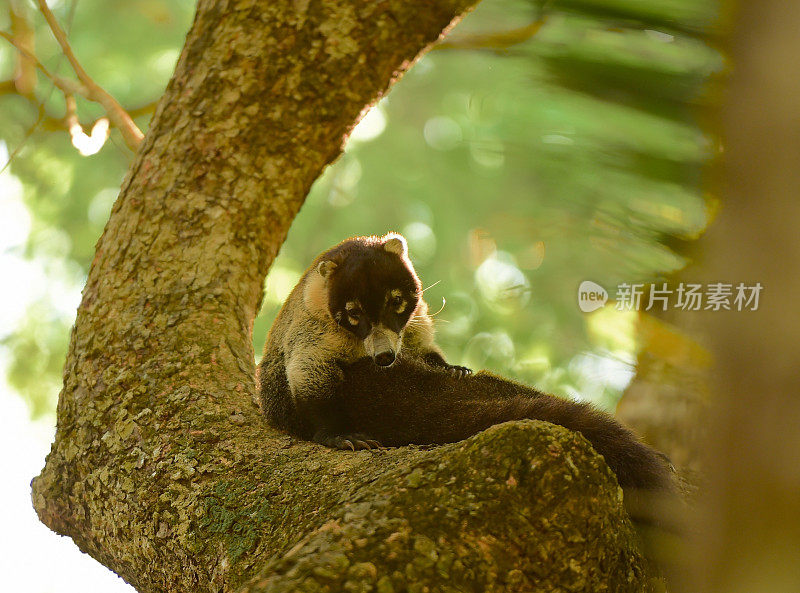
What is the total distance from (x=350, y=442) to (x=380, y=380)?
0.50m

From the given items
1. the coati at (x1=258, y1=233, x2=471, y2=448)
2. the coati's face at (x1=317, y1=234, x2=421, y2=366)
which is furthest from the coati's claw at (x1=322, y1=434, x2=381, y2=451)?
the coati's face at (x1=317, y1=234, x2=421, y2=366)

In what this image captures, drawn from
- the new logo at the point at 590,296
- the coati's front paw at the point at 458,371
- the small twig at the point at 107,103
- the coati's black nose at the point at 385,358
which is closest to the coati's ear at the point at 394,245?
the coati's front paw at the point at 458,371

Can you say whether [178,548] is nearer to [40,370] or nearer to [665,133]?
[665,133]

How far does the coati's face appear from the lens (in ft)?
13.7

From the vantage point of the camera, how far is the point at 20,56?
6406mm

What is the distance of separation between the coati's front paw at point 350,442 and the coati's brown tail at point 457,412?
5cm

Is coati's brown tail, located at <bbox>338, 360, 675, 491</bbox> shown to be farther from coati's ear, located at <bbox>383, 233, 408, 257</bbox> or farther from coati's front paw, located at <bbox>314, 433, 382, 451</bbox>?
coati's ear, located at <bbox>383, 233, 408, 257</bbox>

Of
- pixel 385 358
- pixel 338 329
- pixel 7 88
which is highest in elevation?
pixel 7 88

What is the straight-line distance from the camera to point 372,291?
169 inches

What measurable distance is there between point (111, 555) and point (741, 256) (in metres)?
2.87

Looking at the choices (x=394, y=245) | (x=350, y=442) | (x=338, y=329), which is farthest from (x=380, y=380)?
(x=394, y=245)

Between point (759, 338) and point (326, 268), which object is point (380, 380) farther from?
point (759, 338)

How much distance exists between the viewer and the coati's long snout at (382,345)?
378 cm

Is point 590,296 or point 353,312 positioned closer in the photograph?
point 590,296
